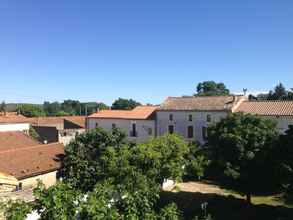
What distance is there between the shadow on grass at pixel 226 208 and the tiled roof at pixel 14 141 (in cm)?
1624

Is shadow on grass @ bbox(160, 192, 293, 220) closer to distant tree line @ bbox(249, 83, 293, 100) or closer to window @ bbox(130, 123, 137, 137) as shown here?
window @ bbox(130, 123, 137, 137)

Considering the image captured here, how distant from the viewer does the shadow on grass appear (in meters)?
24.1

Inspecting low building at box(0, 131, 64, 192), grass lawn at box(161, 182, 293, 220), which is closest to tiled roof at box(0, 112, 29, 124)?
low building at box(0, 131, 64, 192)

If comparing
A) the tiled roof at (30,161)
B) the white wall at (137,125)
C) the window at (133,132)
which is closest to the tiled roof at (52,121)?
the white wall at (137,125)

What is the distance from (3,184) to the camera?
22.3m

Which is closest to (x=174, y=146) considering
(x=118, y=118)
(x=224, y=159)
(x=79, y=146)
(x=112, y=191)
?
(x=224, y=159)

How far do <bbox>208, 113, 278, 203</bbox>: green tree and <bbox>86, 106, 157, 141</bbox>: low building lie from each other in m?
21.7

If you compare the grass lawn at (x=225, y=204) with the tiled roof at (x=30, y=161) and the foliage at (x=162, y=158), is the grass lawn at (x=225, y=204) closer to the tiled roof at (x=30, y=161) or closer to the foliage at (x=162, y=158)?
the foliage at (x=162, y=158)

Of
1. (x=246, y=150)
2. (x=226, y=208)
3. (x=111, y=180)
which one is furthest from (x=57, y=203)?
(x=226, y=208)

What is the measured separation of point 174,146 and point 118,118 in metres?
24.8

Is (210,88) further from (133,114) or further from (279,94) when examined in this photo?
Answer: (133,114)

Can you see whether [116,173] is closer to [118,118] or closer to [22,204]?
[22,204]

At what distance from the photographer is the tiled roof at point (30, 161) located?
1078 inches

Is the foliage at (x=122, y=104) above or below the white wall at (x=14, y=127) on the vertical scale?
above
